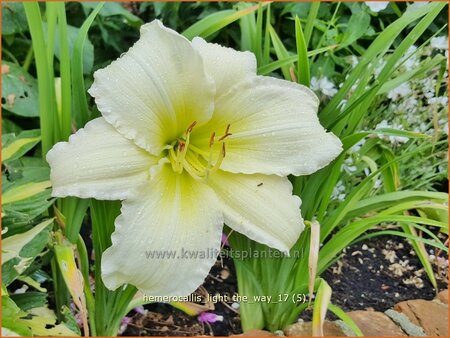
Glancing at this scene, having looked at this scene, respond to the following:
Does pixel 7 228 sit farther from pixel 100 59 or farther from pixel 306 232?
pixel 100 59

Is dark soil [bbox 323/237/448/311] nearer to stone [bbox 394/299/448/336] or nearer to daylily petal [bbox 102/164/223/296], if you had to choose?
stone [bbox 394/299/448/336]

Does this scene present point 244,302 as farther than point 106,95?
Yes

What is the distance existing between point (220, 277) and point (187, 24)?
2.78 feet

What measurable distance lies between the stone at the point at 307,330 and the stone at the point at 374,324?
0.14ft

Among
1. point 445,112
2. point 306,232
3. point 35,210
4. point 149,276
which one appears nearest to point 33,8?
point 35,210

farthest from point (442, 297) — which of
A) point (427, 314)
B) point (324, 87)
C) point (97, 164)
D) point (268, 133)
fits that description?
point (97, 164)

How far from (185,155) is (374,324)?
0.54 metres

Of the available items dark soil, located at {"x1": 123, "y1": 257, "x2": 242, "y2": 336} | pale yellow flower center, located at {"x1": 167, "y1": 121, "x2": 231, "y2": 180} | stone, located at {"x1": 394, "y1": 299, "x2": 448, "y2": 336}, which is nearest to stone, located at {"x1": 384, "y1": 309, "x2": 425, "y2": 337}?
stone, located at {"x1": 394, "y1": 299, "x2": 448, "y2": 336}

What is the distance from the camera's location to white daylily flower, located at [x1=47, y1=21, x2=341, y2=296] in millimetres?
872

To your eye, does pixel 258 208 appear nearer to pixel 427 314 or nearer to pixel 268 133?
pixel 268 133

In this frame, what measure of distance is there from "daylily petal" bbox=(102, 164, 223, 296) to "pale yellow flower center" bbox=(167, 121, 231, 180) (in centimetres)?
3

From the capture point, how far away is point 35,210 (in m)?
0.92

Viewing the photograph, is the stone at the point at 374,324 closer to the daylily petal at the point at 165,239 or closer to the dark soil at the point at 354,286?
the dark soil at the point at 354,286

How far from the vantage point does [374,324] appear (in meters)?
1.17
